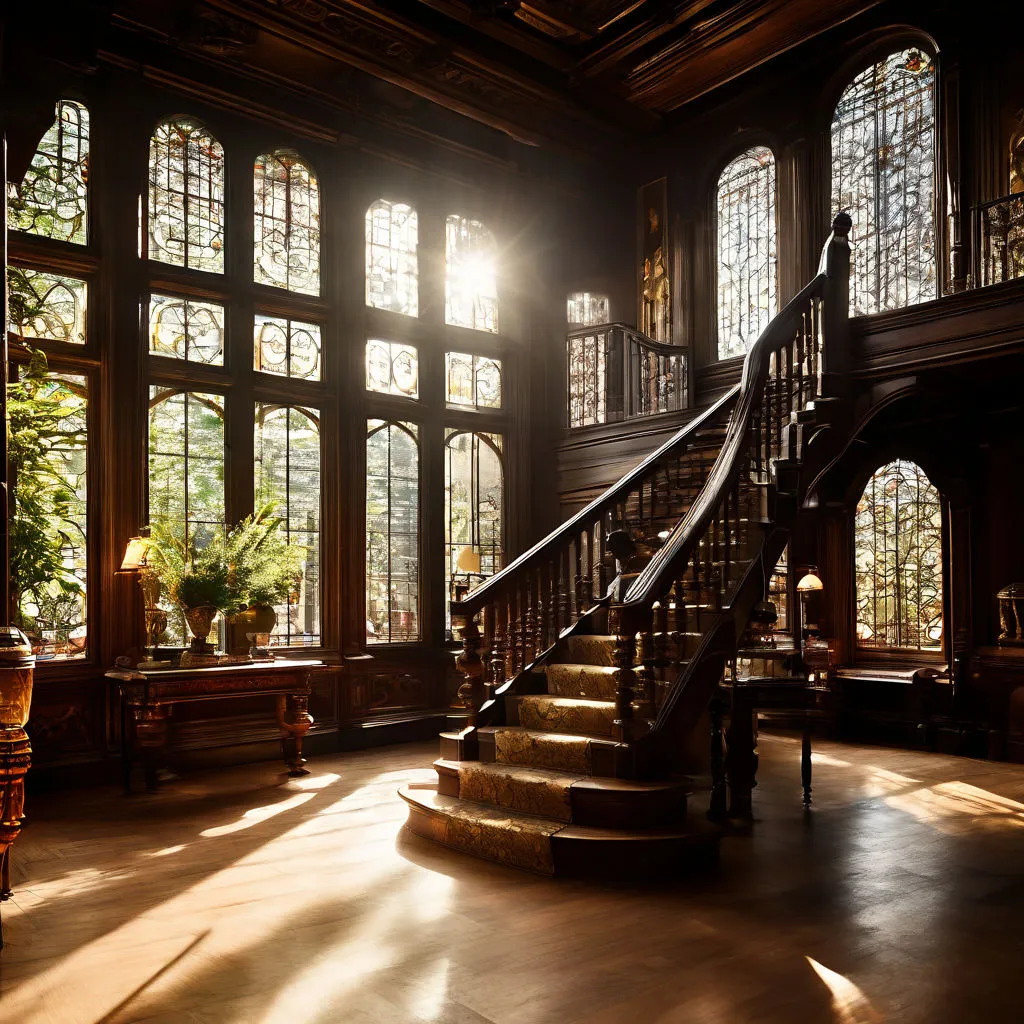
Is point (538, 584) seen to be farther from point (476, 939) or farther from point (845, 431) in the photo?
point (476, 939)

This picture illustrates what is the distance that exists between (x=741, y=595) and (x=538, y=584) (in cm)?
145

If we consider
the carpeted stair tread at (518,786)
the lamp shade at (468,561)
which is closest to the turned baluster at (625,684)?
the carpeted stair tread at (518,786)

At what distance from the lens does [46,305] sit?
279 inches

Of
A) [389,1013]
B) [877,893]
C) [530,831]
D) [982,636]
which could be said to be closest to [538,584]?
[530,831]

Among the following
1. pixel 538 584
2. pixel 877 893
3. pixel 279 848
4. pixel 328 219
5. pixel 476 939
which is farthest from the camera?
pixel 328 219

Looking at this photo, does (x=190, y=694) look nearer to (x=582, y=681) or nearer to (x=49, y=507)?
(x=49, y=507)

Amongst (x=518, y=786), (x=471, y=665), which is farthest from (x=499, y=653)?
(x=518, y=786)

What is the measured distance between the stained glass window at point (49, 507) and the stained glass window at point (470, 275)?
370 cm

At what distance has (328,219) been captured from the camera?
8648 millimetres

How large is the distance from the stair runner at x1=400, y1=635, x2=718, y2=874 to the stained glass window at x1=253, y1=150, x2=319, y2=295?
14.8ft

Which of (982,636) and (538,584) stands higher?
(538,584)

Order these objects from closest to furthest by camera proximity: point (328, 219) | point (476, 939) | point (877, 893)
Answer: point (476, 939) < point (877, 893) < point (328, 219)

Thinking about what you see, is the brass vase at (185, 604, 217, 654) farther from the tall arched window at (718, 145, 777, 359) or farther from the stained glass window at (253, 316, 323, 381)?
the tall arched window at (718, 145, 777, 359)

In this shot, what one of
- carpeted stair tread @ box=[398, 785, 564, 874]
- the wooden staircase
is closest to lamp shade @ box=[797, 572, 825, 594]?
the wooden staircase
